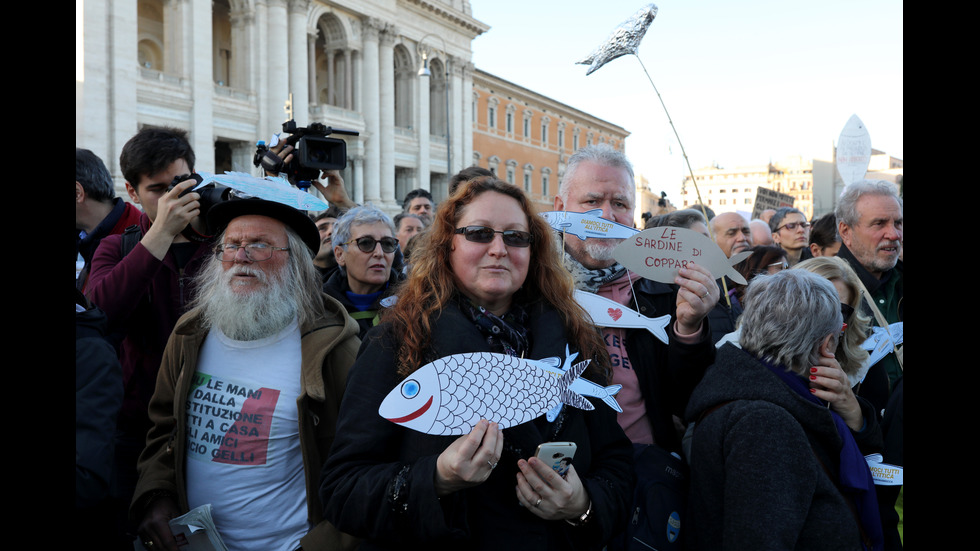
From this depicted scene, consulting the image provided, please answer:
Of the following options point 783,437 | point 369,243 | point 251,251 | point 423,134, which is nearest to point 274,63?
point 423,134

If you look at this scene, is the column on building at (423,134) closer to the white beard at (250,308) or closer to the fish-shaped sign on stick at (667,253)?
the white beard at (250,308)

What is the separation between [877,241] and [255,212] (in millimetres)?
3081

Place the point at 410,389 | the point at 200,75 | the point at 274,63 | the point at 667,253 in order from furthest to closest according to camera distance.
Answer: the point at 274,63
the point at 200,75
the point at 667,253
the point at 410,389

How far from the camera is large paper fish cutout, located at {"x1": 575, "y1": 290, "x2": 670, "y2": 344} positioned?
229 cm

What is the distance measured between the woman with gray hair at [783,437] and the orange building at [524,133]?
121ft

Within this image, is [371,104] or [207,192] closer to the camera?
[207,192]

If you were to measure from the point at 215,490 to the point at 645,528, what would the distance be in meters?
1.47

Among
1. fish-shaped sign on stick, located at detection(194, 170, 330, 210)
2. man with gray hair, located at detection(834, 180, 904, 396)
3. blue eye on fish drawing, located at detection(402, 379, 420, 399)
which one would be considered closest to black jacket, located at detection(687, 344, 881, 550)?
blue eye on fish drawing, located at detection(402, 379, 420, 399)

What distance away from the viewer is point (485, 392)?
65.7 inches

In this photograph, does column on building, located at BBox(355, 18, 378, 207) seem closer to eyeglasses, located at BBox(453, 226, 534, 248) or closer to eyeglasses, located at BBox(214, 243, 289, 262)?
eyeglasses, located at BBox(214, 243, 289, 262)

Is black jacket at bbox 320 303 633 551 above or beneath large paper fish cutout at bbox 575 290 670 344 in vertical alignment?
beneath

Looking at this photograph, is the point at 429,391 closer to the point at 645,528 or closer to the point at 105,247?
the point at 645,528

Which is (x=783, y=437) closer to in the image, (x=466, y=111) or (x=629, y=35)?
(x=629, y=35)
